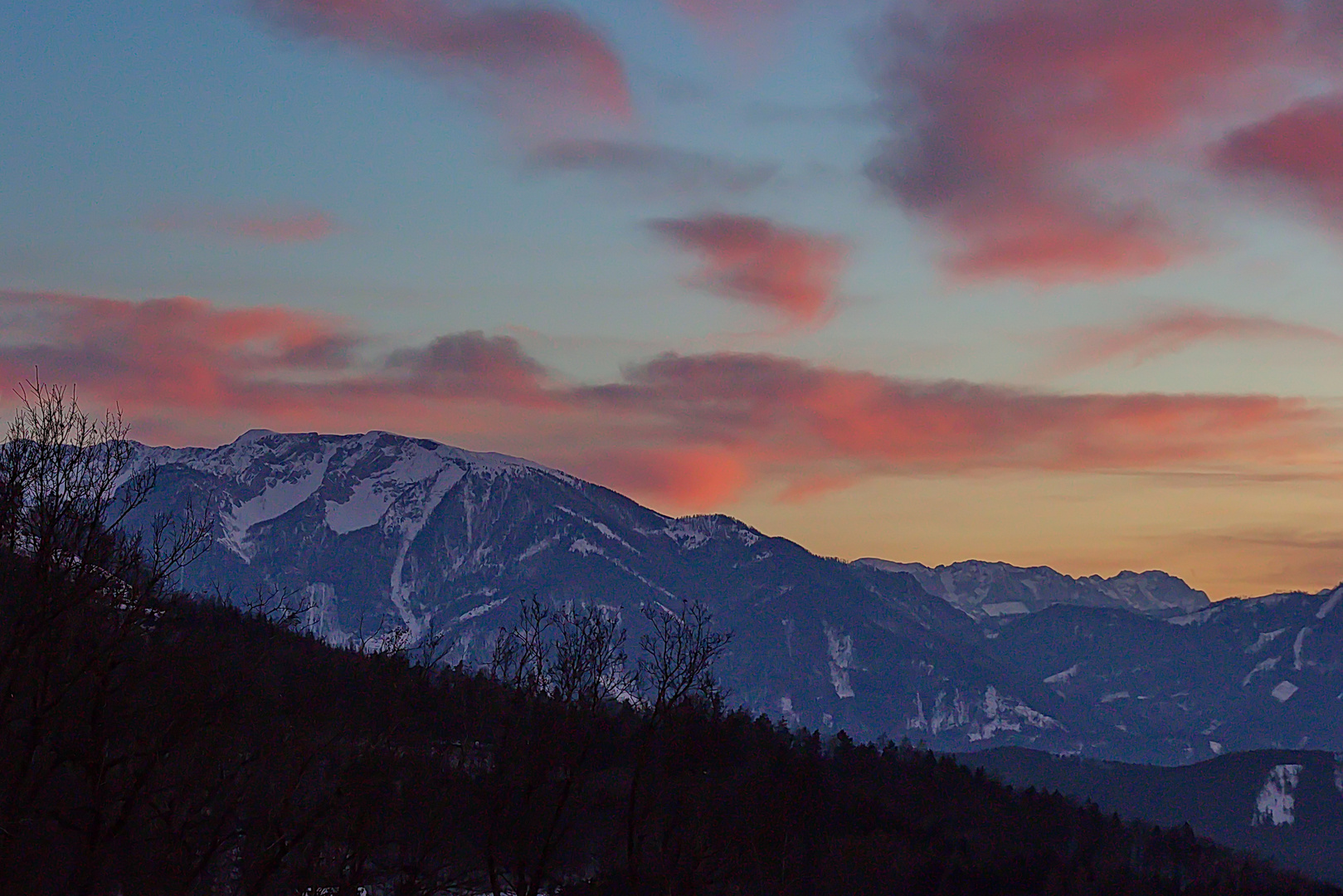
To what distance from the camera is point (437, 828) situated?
6456 cm

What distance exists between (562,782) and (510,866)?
26.9ft

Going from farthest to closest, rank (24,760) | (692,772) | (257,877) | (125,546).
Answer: (692,772)
(125,546)
(257,877)
(24,760)

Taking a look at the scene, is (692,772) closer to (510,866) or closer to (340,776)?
(510,866)

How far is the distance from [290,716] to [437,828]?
13.5m

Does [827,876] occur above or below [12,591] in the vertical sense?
below

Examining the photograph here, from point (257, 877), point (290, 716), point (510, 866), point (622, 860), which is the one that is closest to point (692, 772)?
point (622, 860)

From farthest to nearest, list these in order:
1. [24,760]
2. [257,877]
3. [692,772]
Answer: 1. [692,772]
2. [257,877]
3. [24,760]

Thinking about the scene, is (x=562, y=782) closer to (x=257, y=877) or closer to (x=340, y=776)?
(x=340, y=776)

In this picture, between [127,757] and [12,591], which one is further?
[12,591]

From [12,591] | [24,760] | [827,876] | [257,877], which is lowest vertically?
[827,876]

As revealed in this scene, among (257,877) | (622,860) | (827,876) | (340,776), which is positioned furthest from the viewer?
(827,876)

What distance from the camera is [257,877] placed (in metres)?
53.1

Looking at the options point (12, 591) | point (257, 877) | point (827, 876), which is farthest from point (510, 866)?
point (827, 876)

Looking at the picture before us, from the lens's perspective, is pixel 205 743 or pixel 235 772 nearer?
pixel 235 772
